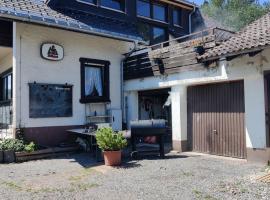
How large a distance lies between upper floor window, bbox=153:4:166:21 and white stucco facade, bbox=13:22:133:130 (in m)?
5.09

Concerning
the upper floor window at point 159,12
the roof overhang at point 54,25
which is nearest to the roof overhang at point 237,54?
the roof overhang at point 54,25

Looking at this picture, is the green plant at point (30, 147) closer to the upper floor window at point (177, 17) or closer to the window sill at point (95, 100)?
the window sill at point (95, 100)

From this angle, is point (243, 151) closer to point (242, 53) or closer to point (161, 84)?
point (242, 53)

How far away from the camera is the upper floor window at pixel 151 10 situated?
18109mm

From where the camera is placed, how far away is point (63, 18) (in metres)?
12.4

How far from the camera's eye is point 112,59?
14.4 m

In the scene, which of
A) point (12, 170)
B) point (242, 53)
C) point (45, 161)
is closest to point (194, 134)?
point (242, 53)

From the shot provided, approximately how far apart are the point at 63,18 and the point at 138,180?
743cm

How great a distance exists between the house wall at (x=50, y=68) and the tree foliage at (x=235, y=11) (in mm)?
19967

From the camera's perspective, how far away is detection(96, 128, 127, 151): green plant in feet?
30.5

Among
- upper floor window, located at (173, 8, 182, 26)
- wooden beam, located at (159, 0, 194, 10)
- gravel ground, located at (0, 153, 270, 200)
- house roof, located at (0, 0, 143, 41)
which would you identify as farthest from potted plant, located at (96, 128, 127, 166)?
upper floor window, located at (173, 8, 182, 26)

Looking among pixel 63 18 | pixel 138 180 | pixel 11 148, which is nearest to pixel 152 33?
pixel 63 18

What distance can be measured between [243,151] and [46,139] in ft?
22.7

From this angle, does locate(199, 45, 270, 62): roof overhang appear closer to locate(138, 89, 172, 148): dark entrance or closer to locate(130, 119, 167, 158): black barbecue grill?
locate(130, 119, 167, 158): black barbecue grill
